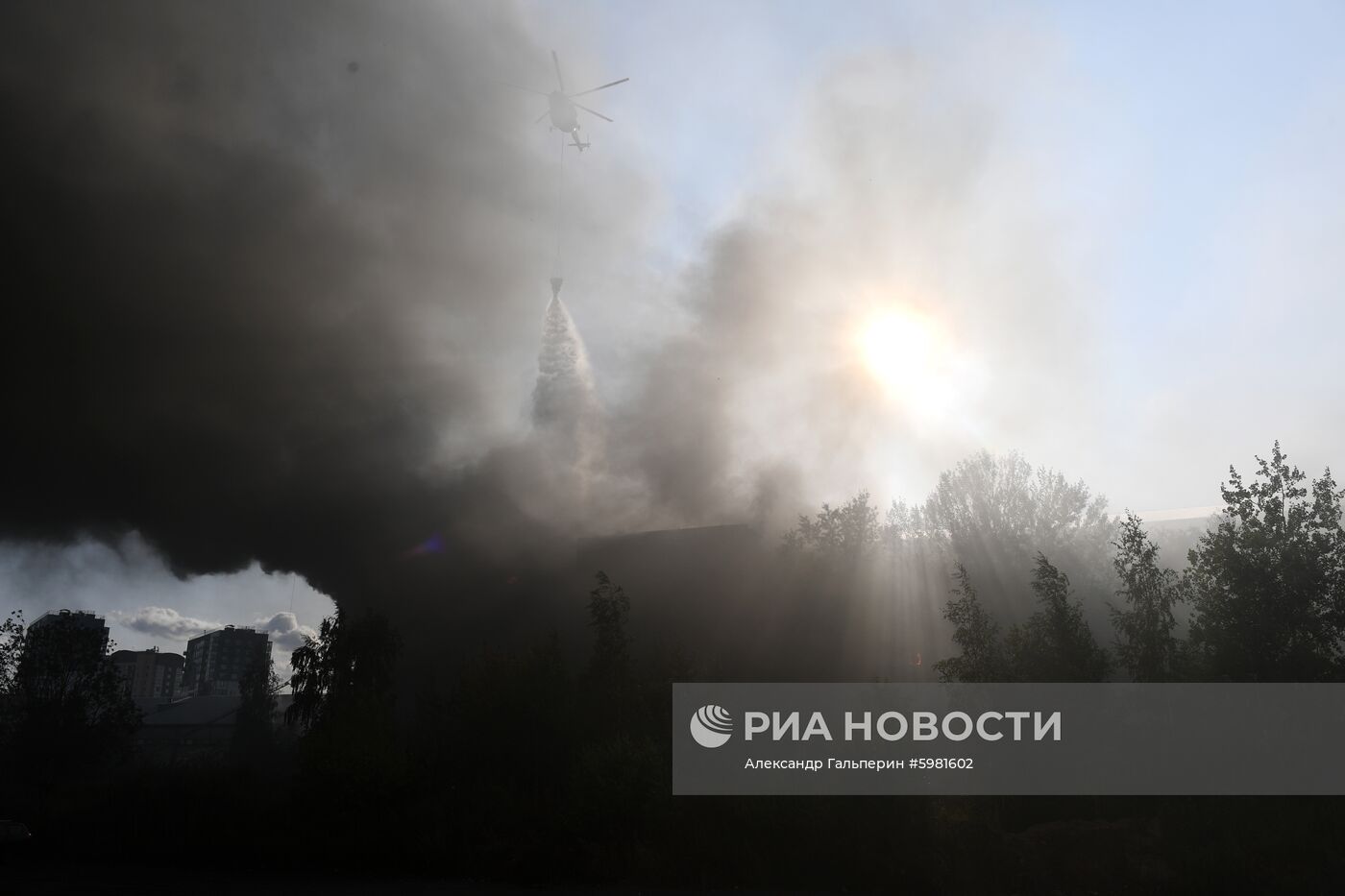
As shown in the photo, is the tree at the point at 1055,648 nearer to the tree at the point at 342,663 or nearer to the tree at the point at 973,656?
the tree at the point at 973,656

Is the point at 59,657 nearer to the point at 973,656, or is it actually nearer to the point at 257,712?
the point at 257,712

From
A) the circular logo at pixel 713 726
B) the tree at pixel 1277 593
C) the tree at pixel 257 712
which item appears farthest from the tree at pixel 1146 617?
the tree at pixel 257 712

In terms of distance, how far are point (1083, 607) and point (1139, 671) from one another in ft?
67.9

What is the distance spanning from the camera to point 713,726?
37.2 m

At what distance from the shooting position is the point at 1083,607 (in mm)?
62844

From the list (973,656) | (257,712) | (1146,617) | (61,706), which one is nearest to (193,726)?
(257,712)

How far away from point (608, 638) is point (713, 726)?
24684mm

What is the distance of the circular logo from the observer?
37094 millimetres

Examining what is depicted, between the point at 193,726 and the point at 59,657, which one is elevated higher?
the point at 59,657

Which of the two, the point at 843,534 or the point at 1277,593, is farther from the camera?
the point at 843,534

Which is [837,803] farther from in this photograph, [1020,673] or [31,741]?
[31,741]

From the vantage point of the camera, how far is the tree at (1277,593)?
40.9 meters

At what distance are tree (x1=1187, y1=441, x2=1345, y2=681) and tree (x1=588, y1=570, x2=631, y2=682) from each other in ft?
120

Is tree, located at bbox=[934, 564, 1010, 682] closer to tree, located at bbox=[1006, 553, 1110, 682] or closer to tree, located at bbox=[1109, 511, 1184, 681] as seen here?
tree, located at bbox=[1006, 553, 1110, 682]
